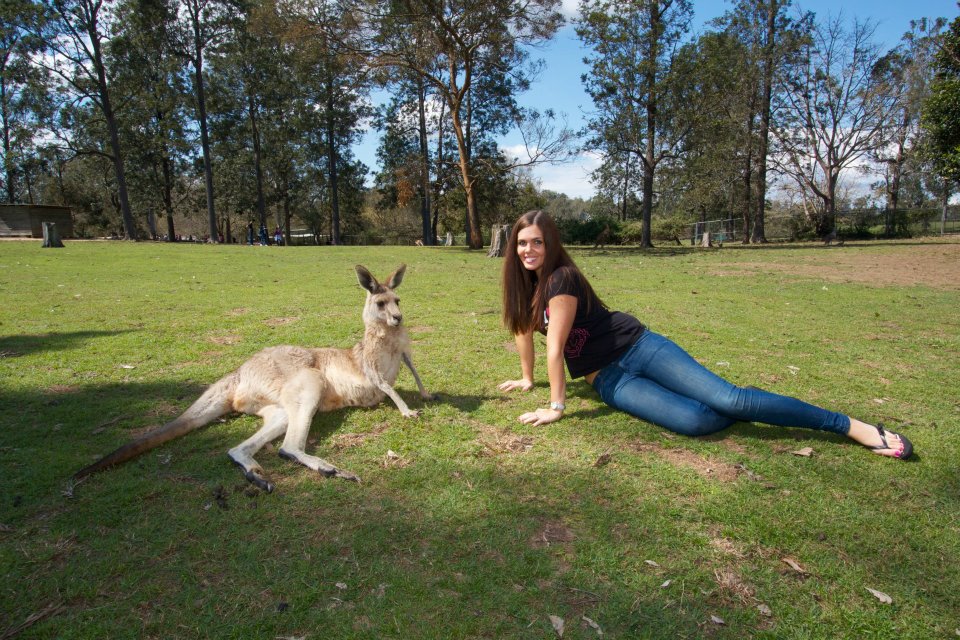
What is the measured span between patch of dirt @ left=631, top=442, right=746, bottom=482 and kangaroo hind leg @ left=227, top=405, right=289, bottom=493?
2.54 metres

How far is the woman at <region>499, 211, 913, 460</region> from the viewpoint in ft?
11.7

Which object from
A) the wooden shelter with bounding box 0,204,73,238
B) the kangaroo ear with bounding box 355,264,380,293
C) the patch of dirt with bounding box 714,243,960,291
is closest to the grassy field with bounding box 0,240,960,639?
the kangaroo ear with bounding box 355,264,380,293

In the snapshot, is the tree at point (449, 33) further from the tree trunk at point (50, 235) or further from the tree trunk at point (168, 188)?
the tree trunk at point (168, 188)

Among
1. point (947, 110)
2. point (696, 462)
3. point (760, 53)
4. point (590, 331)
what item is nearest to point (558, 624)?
point (696, 462)

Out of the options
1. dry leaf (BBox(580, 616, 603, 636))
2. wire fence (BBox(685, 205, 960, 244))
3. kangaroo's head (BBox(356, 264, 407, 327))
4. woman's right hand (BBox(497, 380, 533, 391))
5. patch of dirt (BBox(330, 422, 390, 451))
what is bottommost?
dry leaf (BBox(580, 616, 603, 636))

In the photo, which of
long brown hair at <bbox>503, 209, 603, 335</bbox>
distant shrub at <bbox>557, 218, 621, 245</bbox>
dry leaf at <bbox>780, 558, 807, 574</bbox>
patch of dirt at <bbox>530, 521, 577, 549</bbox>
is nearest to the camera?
dry leaf at <bbox>780, 558, 807, 574</bbox>

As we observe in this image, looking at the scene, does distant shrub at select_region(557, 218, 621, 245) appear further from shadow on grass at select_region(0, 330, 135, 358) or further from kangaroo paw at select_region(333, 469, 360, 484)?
kangaroo paw at select_region(333, 469, 360, 484)

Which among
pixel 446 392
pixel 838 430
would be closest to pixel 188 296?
pixel 446 392

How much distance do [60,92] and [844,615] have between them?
4166 cm

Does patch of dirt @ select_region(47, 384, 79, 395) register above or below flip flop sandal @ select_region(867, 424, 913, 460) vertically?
above

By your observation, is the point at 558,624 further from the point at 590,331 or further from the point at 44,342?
the point at 44,342

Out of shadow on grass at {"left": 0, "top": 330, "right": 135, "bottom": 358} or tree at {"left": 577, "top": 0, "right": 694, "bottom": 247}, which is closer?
shadow on grass at {"left": 0, "top": 330, "right": 135, "bottom": 358}

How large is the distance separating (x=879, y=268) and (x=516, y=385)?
15.7m

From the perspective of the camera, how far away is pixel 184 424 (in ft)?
12.3
